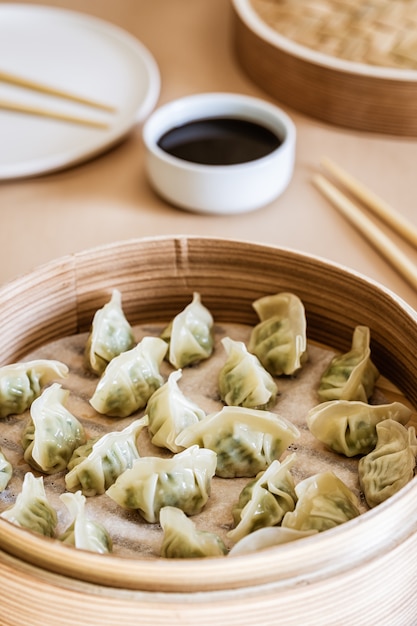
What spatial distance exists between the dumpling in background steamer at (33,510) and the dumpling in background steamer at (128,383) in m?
0.18

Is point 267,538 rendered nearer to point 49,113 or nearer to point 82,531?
point 82,531

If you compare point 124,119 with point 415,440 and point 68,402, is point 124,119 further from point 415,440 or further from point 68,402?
point 415,440

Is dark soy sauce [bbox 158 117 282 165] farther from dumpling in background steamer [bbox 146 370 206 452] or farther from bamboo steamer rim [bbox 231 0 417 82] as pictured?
dumpling in background steamer [bbox 146 370 206 452]

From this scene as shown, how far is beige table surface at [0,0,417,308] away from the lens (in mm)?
1612

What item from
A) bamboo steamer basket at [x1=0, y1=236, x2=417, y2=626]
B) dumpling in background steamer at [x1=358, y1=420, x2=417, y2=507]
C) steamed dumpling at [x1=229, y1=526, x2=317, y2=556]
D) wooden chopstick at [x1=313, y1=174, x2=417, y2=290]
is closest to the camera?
bamboo steamer basket at [x1=0, y1=236, x2=417, y2=626]

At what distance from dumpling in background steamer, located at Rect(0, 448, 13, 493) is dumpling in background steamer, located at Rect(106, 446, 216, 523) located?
137 millimetres

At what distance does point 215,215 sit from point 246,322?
35 cm

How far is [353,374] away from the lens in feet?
3.97

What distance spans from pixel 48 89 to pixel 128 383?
1.02 meters

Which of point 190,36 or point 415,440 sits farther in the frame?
point 190,36

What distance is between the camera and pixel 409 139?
6.17 feet

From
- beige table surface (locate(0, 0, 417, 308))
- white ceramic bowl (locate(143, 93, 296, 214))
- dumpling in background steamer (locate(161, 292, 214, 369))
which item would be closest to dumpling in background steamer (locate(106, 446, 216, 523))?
dumpling in background steamer (locate(161, 292, 214, 369))

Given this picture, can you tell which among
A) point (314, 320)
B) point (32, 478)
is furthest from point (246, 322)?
point (32, 478)

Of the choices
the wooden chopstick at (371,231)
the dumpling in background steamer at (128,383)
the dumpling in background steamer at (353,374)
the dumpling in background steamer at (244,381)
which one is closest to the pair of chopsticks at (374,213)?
the wooden chopstick at (371,231)
